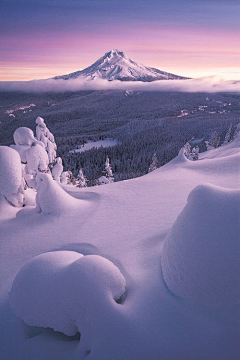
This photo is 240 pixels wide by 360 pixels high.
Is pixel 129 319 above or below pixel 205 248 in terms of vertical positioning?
below

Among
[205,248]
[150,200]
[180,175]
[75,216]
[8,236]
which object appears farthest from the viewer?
[180,175]

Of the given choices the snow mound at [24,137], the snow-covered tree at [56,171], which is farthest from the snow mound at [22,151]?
the snow-covered tree at [56,171]

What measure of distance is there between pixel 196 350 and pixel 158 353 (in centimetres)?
56

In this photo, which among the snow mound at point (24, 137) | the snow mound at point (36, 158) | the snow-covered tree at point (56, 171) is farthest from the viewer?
the snow-covered tree at point (56, 171)

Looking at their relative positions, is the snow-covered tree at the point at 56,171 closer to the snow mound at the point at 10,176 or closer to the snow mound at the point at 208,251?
the snow mound at the point at 10,176

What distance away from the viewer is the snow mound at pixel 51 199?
750 cm

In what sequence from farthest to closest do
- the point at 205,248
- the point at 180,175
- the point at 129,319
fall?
the point at 180,175 → the point at 205,248 → the point at 129,319

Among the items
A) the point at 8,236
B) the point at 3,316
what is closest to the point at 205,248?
the point at 3,316

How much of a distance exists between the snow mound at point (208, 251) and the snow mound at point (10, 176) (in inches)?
267

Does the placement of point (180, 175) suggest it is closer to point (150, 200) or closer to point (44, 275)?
point (150, 200)

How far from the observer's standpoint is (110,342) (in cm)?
321

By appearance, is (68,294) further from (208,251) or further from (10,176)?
(10,176)

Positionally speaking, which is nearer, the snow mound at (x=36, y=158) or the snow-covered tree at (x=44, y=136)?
the snow mound at (x=36, y=158)

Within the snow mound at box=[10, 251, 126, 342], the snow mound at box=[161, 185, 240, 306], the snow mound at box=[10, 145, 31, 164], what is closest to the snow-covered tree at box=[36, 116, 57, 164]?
the snow mound at box=[10, 145, 31, 164]
